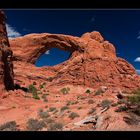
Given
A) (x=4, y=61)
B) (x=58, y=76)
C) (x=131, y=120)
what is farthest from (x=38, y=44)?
(x=131, y=120)

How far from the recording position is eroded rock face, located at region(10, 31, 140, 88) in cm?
2538

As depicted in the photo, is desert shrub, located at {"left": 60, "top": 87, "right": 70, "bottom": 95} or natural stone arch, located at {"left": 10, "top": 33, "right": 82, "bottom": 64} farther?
natural stone arch, located at {"left": 10, "top": 33, "right": 82, "bottom": 64}

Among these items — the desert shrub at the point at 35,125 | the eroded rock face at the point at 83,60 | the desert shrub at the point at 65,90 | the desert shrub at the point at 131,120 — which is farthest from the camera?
the eroded rock face at the point at 83,60

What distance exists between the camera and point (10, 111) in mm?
13984

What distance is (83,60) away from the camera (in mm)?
27156

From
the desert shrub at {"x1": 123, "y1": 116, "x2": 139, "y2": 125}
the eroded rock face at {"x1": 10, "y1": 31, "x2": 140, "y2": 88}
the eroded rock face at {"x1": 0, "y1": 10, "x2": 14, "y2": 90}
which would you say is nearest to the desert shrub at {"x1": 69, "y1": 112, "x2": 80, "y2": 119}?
the desert shrub at {"x1": 123, "y1": 116, "x2": 139, "y2": 125}

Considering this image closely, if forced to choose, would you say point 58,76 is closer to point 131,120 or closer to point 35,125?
point 35,125

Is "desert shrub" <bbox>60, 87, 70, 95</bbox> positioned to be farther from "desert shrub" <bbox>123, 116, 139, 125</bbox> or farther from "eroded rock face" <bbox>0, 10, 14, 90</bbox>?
"desert shrub" <bbox>123, 116, 139, 125</bbox>

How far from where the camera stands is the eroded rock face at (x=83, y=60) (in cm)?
2538

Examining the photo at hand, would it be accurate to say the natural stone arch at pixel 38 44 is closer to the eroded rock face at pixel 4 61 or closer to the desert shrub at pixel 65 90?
the desert shrub at pixel 65 90
